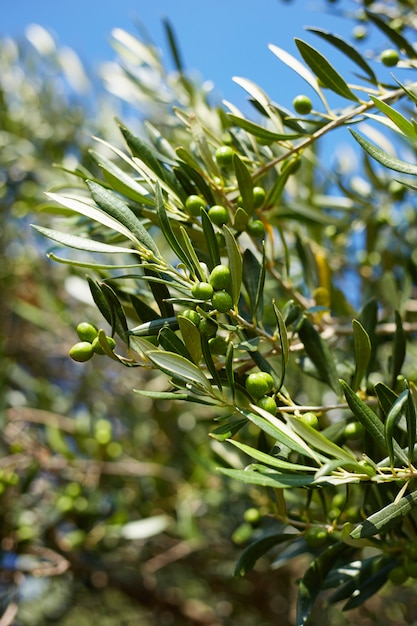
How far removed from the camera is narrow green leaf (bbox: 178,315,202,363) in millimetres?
921

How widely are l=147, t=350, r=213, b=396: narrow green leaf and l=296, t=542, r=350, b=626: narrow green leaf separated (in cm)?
46

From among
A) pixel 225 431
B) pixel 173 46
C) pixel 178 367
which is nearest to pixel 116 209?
pixel 178 367

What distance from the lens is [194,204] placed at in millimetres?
1151

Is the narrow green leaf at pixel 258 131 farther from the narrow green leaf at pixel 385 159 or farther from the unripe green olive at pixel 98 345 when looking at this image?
the unripe green olive at pixel 98 345

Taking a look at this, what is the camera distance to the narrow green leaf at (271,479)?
848 millimetres

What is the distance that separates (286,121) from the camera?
4.04 feet

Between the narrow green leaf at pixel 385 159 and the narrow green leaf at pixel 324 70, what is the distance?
0.26 metres

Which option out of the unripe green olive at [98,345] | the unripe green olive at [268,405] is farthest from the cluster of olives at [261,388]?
the unripe green olive at [98,345]

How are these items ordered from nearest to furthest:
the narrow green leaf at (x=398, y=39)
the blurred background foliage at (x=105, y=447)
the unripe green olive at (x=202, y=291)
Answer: the unripe green olive at (x=202, y=291) → the narrow green leaf at (x=398, y=39) → the blurred background foliage at (x=105, y=447)

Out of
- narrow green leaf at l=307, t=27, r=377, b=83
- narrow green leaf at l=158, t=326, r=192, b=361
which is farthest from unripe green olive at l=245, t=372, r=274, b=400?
narrow green leaf at l=307, t=27, r=377, b=83

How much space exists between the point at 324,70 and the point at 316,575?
0.94m

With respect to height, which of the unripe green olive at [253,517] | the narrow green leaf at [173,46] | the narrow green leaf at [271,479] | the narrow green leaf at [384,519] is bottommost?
the unripe green olive at [253,517]

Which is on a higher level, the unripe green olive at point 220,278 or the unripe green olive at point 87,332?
the unripe green olive at point 87,332

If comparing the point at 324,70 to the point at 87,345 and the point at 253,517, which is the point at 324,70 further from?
the point at 253,517
